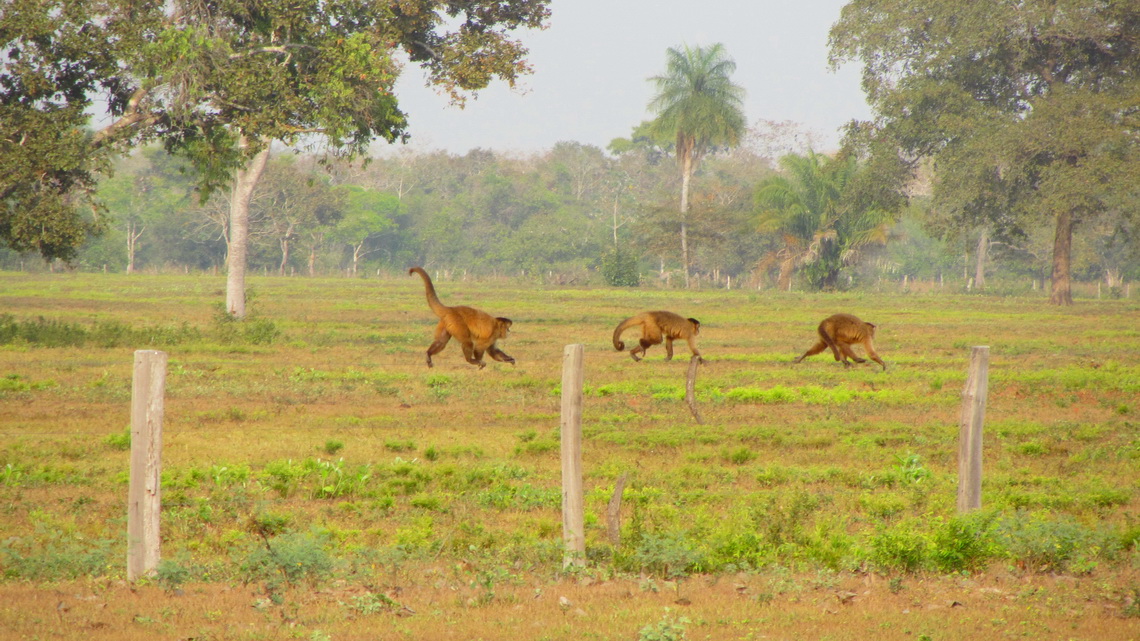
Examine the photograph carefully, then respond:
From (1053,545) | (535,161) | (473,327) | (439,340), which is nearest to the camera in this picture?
(1053,545)

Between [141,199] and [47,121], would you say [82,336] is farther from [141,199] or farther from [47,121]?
[141,199]

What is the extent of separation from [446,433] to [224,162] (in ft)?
41.1

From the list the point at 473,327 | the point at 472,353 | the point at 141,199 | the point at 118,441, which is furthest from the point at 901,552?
the point at 141,199

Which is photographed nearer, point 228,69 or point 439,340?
point 439,340

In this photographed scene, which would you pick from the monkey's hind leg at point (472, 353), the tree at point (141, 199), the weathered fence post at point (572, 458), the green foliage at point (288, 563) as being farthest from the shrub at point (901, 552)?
the tree at point (141, 199)

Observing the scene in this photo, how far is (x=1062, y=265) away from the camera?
4500 cm

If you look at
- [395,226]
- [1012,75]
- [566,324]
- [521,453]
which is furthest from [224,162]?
[395,226]

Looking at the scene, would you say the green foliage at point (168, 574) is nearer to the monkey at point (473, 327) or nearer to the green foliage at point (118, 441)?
the monkey at point (473, 327)

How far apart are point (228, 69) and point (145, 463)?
16416 mm

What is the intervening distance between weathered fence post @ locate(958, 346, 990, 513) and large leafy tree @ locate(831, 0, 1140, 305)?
1362 inches

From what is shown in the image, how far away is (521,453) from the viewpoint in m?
12.2

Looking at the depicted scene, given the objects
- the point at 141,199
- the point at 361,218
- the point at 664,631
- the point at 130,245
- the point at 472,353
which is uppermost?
the point at 141,199

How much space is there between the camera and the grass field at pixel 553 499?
21.5ft

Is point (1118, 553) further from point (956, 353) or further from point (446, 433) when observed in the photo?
point (956, 353)
